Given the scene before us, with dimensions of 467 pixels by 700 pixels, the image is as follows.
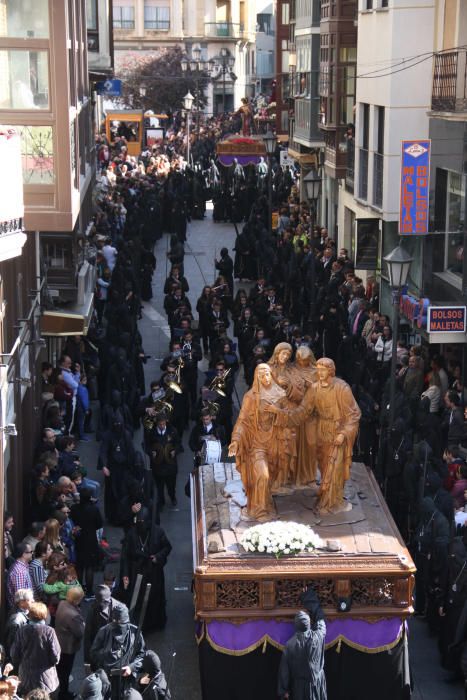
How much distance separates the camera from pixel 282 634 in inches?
509

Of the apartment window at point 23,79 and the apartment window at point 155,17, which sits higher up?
the apartment window at point 155,17

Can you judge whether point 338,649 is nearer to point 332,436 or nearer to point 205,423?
point 332,436

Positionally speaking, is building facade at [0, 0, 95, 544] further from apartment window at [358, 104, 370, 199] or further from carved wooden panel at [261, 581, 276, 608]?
apartment window at [358, 104, 370, 199]

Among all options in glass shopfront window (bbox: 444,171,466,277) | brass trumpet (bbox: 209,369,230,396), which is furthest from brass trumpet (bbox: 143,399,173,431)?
glass shopfront window (bbox: 444,171,466,277)

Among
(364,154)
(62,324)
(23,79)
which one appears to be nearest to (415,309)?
(62,324)

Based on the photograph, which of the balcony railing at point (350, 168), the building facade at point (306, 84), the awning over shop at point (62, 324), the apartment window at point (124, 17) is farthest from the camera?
the apartment window at point (124, 17)

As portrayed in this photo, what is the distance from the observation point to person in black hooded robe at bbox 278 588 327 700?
1188 centimetres

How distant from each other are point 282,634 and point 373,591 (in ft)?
3.10

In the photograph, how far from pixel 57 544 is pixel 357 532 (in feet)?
9.87

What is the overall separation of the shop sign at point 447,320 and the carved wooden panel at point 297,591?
9.40 m

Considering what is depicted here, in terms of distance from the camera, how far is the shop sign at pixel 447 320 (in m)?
21.5

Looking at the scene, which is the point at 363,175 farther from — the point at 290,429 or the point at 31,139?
the point at 290,429

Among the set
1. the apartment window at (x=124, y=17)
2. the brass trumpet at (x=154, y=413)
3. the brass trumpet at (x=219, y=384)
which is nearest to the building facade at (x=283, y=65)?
the brass trumpet at (x=219, y=384)

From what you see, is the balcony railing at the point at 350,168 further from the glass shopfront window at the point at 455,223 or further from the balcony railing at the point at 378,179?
the glass shopfront window at the point at 455,223
